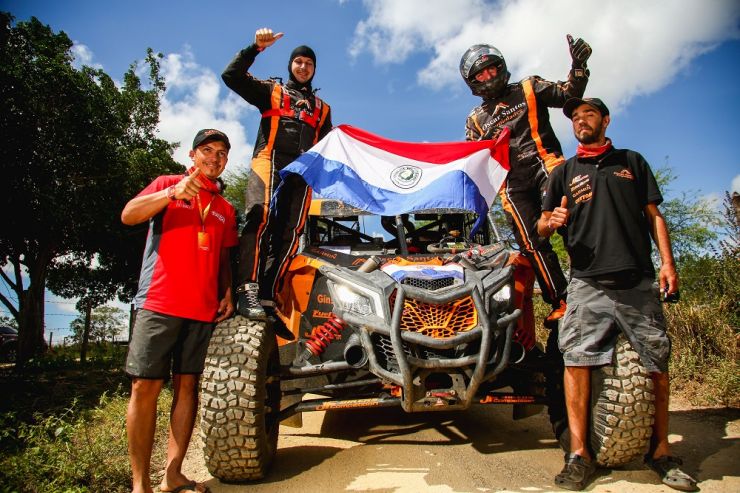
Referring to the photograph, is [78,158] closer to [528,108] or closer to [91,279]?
[91,279]

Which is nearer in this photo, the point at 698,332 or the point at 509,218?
the point at 509,218

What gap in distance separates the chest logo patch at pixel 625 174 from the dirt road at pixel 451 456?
1997 mm

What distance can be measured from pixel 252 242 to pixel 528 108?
120 inches

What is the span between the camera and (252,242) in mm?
3990

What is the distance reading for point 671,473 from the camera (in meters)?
3.02

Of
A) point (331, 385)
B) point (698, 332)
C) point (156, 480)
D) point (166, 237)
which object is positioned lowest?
point (156, 480)

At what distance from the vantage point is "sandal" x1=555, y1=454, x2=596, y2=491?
305cm

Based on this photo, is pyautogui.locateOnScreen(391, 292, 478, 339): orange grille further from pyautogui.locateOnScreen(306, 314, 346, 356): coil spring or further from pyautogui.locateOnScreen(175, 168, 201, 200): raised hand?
pyautogui.locateOnScreen(175, 168, 201, 200): raised hand

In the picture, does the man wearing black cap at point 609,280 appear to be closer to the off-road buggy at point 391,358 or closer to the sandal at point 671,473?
the sandal at point 671,473

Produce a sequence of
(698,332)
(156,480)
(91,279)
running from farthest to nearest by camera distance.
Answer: (91,279), (698,332), (156,480)

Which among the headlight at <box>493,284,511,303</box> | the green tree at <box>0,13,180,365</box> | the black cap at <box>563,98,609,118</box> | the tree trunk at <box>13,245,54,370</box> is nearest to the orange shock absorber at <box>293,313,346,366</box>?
the headlight at <box>493,284,511,303</box>

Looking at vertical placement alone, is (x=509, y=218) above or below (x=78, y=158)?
below

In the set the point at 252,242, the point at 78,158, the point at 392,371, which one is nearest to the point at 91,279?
the point at 78,158

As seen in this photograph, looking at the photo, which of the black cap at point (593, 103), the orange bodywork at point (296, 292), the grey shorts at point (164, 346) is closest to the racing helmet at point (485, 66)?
the black cap at point (593, 103)
